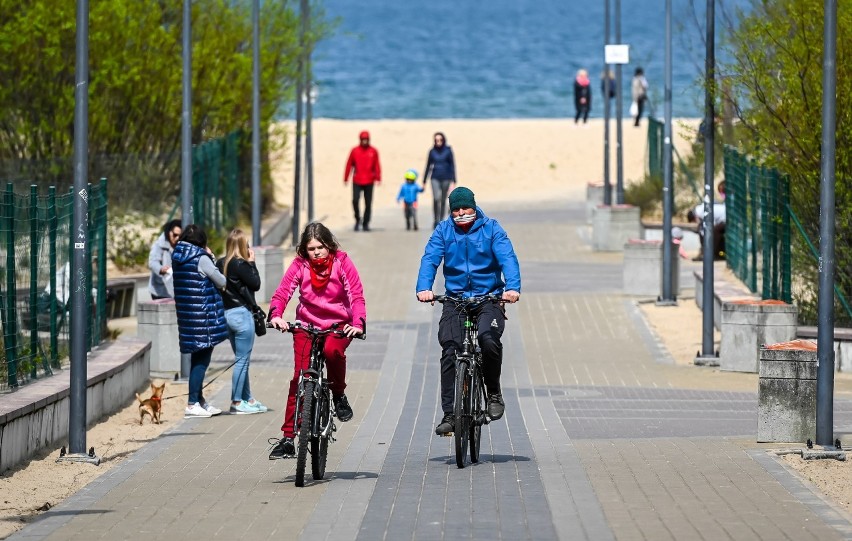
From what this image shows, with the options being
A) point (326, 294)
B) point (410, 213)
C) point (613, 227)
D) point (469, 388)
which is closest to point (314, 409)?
point (326, 294)

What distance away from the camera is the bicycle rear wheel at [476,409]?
12.1 metres

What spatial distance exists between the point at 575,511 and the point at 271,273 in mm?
14208

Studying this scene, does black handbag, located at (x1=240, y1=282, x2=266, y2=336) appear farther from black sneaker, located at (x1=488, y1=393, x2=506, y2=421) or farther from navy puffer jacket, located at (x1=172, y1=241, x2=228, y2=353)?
black sneaker, located at (x1=488, y1=393, x2=506, y2=421)

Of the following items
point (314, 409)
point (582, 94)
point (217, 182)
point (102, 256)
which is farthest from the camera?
point (582, 94)

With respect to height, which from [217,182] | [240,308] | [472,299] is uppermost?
[217,182]

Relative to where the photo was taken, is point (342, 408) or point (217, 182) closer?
point (342, 408)

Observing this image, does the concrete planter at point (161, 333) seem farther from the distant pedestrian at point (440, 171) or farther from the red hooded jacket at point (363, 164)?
the red hooded jacket at point (363, 164)

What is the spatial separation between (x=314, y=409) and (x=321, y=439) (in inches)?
11.1

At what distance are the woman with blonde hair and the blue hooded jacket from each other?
3.33 metres

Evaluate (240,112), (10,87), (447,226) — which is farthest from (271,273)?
(447,226)

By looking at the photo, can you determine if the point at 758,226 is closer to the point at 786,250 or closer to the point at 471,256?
the point at 786,250

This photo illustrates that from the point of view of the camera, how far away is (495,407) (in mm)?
12406

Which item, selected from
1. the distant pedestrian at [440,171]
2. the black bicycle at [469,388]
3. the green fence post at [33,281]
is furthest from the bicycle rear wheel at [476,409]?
the distant pedestrian at [440,171]

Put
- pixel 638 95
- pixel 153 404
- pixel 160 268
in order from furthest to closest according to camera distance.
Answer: pixel 638 95, pixel 160 268, pixel 153 404
